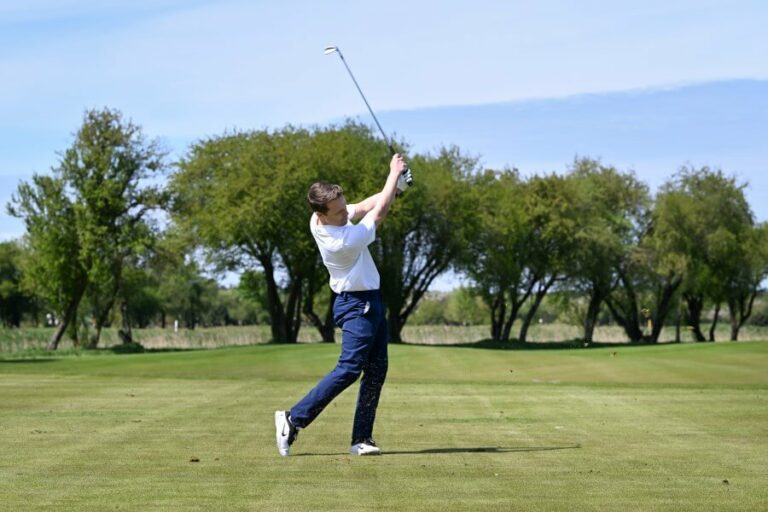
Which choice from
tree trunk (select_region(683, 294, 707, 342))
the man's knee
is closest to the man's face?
the man's knee

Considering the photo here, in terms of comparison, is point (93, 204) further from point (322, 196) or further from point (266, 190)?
point (322, 196)

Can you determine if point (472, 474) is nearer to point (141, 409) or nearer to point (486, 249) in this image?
point (141, 409)

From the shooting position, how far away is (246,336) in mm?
78562

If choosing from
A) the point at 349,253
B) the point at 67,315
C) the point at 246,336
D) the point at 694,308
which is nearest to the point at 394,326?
the point at 246,336

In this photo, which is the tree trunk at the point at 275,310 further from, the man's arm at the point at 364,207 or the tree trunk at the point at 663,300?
the man's arm at the point at 364,207

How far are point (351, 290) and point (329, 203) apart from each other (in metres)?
0.81

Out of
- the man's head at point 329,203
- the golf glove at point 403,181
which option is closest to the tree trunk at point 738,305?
the golf glove at point 403,181

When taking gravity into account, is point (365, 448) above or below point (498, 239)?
below

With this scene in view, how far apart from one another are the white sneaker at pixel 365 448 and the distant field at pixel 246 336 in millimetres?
56718

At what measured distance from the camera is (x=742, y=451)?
10586mm

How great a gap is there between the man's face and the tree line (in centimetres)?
5024

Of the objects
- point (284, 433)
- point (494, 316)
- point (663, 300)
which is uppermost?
point (663, 300)

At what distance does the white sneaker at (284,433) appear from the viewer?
1034 centimetres

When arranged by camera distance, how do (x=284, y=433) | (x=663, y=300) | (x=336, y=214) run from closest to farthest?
1. (x=284, y=433)
2. (x=336, y=214)
3. (x=663, y=300)
